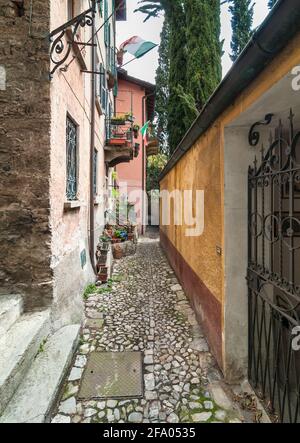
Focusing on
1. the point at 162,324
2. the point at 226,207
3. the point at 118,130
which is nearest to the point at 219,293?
the point at 226,207

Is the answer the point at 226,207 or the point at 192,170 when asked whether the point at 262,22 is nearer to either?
the point at 226,207

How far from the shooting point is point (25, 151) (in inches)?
117

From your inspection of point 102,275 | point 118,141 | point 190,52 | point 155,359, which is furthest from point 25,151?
point 190,52

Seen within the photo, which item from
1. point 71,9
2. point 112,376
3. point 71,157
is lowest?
point 112,376

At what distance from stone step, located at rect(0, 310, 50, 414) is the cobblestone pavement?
51cm

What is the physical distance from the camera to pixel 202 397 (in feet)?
8.29

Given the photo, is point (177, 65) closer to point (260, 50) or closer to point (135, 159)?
point (135, 159)

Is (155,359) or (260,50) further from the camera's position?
(155,359)

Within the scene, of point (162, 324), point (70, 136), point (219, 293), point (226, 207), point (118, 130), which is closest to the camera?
point (226, 207)

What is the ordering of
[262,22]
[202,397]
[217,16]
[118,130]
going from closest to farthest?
[262,22] → [202,397] → [217,16] → [118,130]

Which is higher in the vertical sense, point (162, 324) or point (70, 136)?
point (70, 136)

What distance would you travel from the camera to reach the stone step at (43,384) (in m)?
1.92

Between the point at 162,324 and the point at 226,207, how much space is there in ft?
7.47

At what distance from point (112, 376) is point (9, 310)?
1330 mm
